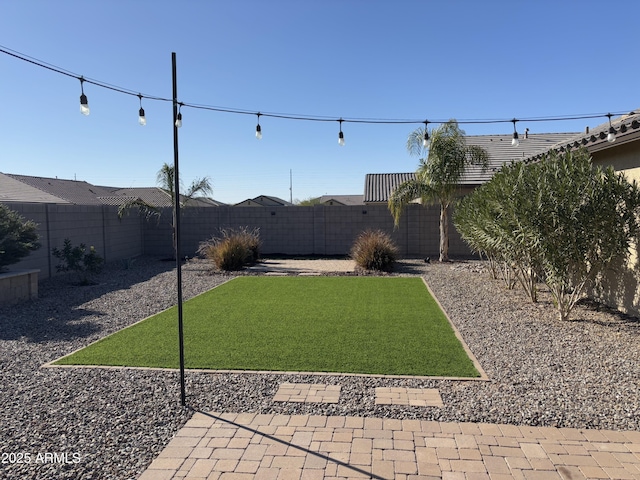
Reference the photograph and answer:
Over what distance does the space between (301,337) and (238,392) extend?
1942 millimetres

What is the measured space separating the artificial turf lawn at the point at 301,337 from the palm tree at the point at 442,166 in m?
5.69

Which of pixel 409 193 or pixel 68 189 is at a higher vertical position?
pixel 68 189

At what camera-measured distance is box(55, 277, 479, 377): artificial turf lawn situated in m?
5.05

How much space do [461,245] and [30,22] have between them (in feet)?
45.9

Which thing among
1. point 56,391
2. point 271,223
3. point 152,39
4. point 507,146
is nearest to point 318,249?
point 271,223

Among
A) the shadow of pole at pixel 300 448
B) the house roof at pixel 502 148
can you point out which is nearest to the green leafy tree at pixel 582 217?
the shadow of pole at pixel 300 448

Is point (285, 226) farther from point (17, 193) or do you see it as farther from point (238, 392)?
point (238, 392)

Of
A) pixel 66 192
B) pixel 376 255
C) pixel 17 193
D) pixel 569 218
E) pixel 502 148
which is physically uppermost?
pixel 502 148

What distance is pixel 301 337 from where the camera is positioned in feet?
20.1

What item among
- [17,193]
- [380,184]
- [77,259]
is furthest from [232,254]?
[380,184]

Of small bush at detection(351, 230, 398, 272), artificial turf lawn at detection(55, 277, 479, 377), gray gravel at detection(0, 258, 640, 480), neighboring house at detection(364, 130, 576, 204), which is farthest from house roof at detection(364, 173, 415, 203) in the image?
gray gravel at detection(0, 258, 640, 480)

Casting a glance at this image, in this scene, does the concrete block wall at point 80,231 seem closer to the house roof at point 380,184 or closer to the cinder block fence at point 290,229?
the cinder block fence at point 290,229

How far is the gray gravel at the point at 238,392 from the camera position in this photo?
3.35m

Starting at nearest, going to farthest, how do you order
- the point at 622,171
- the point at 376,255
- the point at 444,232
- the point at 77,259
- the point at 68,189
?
the point at 622,171
the point at 77,259
the point at 376,255
the point at 444,232
the point at 68,189
